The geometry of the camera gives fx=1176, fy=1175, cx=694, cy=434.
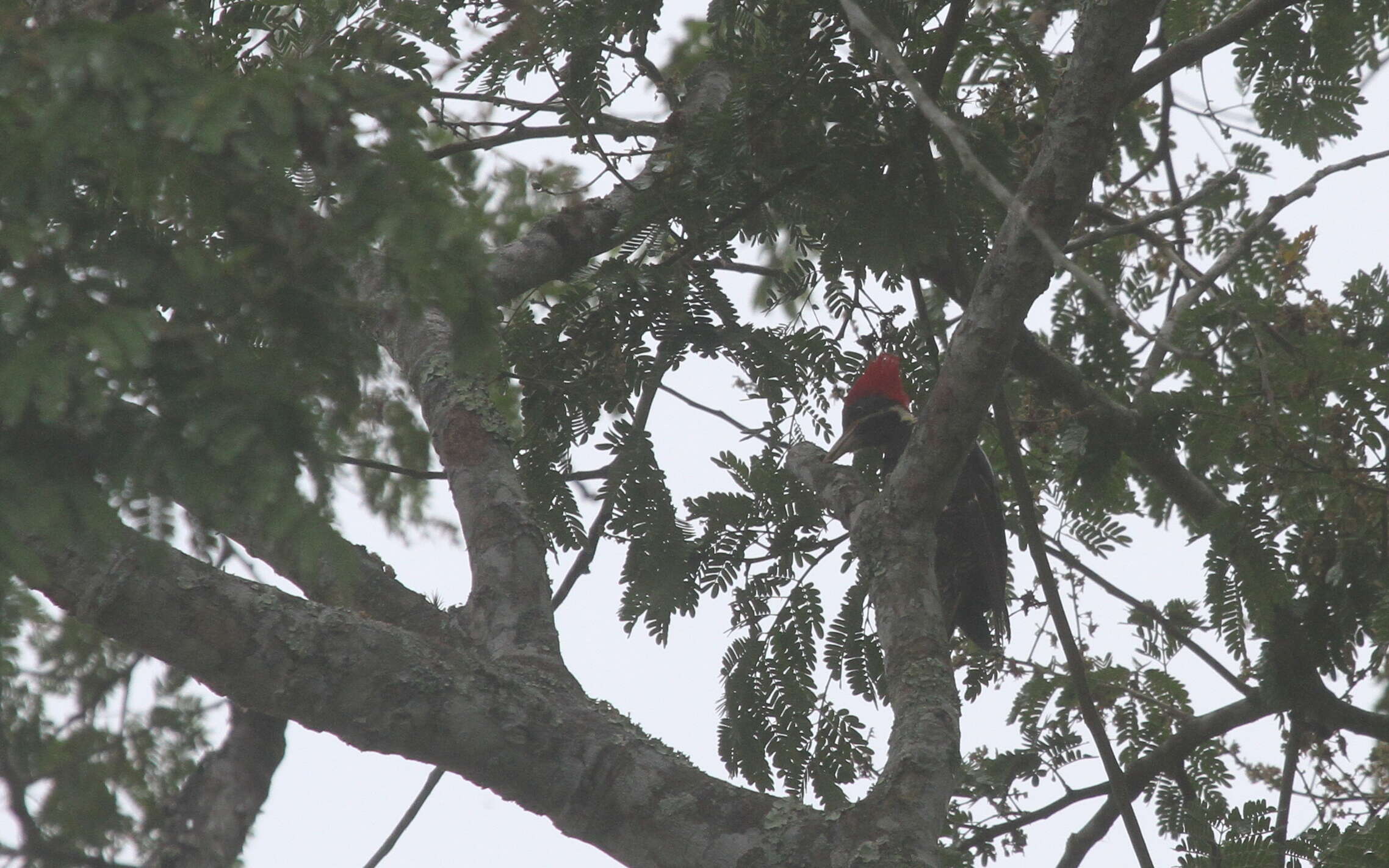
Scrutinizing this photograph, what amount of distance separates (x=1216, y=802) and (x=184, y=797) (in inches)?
110

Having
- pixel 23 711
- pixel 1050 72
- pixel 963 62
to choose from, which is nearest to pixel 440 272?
pixel 23 711

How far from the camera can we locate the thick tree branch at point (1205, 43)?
9.27ft

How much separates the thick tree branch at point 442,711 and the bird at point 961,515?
1964 mm

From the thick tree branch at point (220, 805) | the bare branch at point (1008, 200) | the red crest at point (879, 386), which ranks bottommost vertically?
the thick tree branch at point (220, 805)

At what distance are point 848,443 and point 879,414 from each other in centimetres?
16

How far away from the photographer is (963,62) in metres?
3.25

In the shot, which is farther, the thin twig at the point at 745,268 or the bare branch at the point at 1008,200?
the thin twig at the point at 745,268

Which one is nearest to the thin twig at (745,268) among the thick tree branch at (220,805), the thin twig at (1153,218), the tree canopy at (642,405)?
the tree canopy at (642,405)

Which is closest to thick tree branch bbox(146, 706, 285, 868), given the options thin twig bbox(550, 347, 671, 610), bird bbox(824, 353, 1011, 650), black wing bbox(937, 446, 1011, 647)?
thin twig bbox(550, 347, 671, 610)

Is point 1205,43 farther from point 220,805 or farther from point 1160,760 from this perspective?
point 220,805

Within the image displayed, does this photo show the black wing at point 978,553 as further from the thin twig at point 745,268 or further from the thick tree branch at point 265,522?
the thick tree branch at point 265,522

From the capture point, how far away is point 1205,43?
9.35 ft

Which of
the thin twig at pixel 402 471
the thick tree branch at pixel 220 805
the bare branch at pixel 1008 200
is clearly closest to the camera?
the bare branch at pixel 1008 200

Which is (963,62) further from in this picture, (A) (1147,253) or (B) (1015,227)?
(A) (1147,253)
